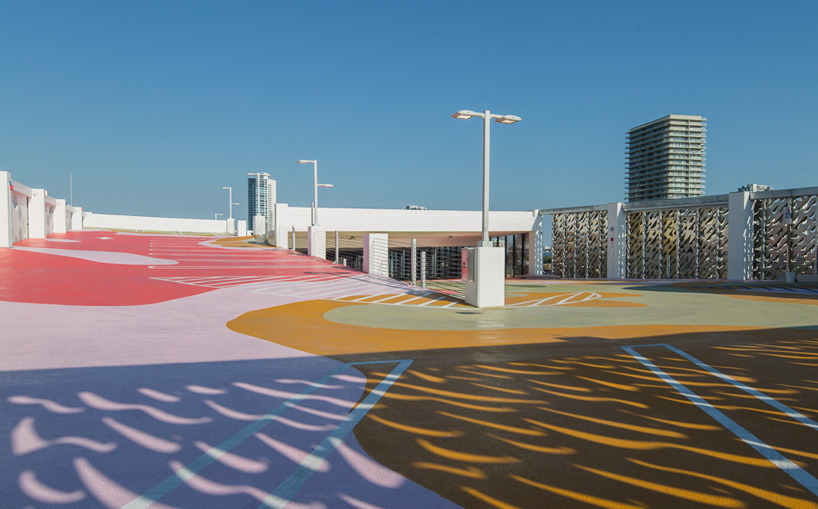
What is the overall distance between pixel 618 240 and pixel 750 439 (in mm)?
29370

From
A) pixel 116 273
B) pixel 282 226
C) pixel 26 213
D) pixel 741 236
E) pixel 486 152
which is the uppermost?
pixel 486 152

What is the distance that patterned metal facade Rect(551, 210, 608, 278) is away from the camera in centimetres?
3350

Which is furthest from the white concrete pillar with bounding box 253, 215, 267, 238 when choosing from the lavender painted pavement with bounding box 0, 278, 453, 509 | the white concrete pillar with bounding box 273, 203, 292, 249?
the lavender painted pavement with bounding box 0, 278, 453, 509

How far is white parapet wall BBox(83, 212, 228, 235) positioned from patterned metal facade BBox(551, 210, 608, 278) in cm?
4485

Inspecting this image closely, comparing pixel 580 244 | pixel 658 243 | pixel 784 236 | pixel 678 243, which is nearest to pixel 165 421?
pixel 784 236

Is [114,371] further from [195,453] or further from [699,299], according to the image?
[699,299]

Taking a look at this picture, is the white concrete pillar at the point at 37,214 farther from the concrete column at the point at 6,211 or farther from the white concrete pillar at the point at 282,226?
the white concrete pillar at the point at 282,226

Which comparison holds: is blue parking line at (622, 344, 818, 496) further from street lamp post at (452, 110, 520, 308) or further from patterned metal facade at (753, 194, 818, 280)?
patterned metal facade at (753, 194, 818, 280)

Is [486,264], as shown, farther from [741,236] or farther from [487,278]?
[741,236]

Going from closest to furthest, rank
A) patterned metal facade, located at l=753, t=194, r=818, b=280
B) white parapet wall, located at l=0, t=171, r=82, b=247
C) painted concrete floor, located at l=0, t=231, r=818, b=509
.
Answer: painted concrete floor, located at l=0, t=231, r=818, b=509, white parapet wall, located at l=0, t=171, r=82, b=247, patterned metal facade, located at l=753, t=194, r=818, b=280

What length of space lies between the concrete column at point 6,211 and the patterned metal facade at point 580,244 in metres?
33.9

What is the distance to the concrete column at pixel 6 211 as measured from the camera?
2108 cm

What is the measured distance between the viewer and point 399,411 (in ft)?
15.4

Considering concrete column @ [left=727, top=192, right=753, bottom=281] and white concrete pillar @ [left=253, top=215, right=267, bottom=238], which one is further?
white concrete pillar @ [left=253, top=215, right=267, bottom=238]
